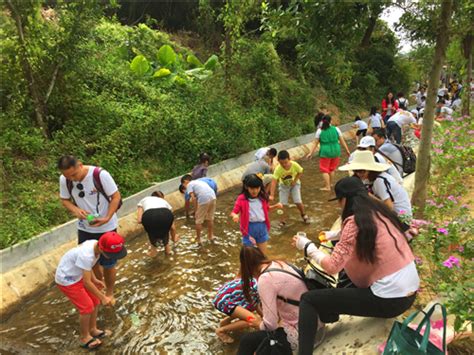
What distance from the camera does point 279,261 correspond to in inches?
147

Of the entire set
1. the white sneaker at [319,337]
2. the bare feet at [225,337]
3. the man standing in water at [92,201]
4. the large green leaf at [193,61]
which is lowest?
the bare feet at [225,337]

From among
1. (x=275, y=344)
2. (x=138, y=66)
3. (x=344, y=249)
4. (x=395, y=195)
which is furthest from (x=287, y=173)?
(x=138, y=66)

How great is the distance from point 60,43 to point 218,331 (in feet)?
23.9

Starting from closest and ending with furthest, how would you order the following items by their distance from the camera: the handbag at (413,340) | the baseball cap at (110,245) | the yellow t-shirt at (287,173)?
the handbag at (413,340) → the baseball cap at (110,245) → the yellow t-shirt at (287,173)

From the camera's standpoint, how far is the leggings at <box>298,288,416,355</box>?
3035mm

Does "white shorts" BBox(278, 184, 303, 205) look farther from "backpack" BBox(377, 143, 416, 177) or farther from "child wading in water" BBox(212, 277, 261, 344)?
"child wading in water" BBox(212, 277, 261, 344)

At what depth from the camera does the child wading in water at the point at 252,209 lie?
5.44 meters

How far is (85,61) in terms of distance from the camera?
33.0ft

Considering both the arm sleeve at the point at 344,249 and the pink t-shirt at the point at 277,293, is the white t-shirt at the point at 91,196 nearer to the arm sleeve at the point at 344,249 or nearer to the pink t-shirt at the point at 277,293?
the pink t-shirt at the point at 277,293

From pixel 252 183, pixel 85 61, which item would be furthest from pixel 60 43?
pixel 252 183

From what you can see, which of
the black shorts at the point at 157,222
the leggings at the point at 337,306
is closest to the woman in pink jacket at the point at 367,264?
the leggings at the point at 337,306

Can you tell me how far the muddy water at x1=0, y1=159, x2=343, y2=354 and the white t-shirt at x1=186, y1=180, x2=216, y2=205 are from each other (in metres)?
0.93

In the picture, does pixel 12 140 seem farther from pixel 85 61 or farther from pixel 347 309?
pixel 347 309

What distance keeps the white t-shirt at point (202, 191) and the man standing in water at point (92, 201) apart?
2.06 meters
